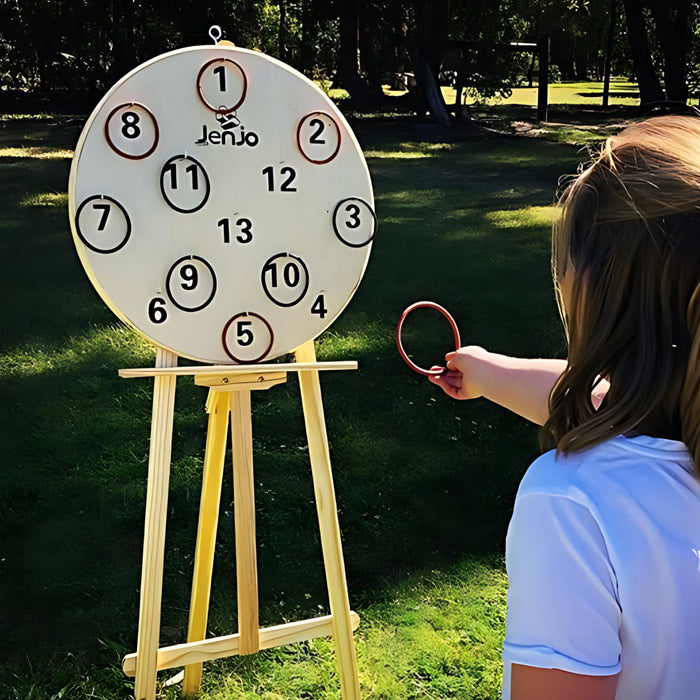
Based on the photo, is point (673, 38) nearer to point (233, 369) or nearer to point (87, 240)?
point (233, 369)

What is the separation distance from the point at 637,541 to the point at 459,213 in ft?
18.8

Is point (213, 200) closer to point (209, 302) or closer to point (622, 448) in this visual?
point (209, 302)

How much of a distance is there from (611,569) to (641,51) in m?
12.0

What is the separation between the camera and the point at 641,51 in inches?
449

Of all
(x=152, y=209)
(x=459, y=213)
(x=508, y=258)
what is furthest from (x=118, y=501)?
(x=459, y=213)

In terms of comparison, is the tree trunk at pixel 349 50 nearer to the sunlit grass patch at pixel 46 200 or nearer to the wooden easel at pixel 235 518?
the sunlit grass patch at pixel 46 200

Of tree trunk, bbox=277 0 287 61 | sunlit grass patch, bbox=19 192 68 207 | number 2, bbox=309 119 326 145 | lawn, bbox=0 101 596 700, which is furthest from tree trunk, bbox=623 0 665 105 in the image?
number 2, bbox=309 119 326 145

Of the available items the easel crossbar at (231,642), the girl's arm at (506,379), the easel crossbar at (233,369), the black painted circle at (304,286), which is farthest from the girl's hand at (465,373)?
the easel crossbar at (231,642)

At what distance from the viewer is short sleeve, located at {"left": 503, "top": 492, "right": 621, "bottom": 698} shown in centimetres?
73

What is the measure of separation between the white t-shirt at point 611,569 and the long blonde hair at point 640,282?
0.04 m

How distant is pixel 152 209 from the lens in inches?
57.5

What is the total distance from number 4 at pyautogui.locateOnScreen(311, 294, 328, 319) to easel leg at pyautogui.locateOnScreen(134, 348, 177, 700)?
0.27m

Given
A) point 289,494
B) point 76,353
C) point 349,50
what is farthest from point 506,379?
point 349,50

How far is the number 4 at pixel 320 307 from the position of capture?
1588mm
